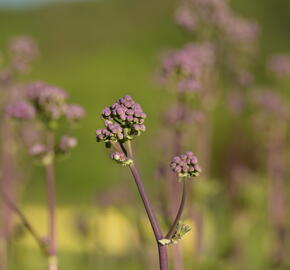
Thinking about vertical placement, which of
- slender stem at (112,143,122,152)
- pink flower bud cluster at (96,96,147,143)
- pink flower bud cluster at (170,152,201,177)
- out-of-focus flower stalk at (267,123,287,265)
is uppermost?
out-of-focus flower stalk at (267,123,287,265)

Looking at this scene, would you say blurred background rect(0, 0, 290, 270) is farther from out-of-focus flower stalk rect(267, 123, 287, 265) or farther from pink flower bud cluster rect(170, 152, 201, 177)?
pink flower bud cluster rect(170, 152, 201, 177)

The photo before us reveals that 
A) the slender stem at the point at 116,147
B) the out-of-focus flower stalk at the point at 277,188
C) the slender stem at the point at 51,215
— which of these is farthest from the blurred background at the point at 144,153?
the slender stem at the point at 116,147

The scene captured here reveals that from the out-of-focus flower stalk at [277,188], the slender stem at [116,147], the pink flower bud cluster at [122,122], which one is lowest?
the slender stem at [116,147]

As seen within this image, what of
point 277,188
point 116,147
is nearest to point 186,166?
point 116,147

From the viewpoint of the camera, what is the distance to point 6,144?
19.4 ft

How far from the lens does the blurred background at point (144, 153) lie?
6508 millimetres

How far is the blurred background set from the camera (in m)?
6.51

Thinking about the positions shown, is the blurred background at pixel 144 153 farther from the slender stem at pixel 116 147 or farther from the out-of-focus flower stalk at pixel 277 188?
the slender stem at pixel 116 147

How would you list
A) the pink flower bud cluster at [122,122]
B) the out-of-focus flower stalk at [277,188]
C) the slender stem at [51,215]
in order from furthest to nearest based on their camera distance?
the out-of-focus flower stalk at [277,188], the slender stem at [51,215], the pink flower bud cluster at [122,122]

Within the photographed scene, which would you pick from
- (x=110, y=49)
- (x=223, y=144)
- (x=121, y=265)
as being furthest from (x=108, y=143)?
(x=110, y=49)

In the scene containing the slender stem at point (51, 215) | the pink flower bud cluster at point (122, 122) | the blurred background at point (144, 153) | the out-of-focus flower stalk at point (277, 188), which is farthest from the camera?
the out-of-focus flower stalk at point (277, 188)

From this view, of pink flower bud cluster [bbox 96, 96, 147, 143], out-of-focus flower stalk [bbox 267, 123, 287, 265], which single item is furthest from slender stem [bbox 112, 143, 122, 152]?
out-of-focus flower stalk [bbox 267, 123, 287, 265]

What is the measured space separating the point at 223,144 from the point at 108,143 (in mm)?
15284

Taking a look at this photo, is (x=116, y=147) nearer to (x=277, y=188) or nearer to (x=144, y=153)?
(x=277, y=188)
